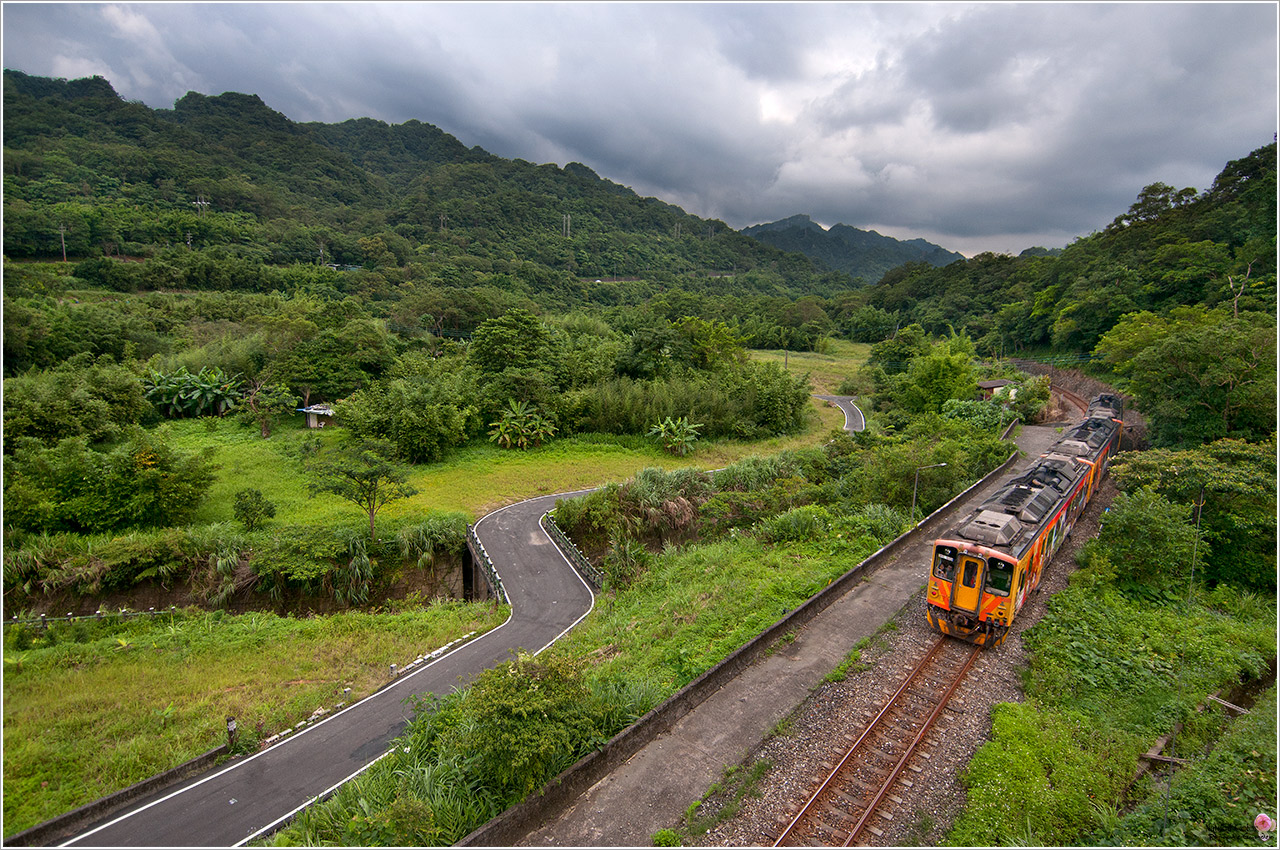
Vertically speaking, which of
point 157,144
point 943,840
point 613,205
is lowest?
point 943,840

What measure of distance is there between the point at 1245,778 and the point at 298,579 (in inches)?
798

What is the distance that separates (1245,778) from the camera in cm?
727

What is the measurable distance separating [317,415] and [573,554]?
67.1ft

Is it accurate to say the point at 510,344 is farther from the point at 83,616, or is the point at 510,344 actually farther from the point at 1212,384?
the point at 1212,384

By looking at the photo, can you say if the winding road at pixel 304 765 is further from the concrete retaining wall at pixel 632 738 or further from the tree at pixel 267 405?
the tree at pixel 267 405

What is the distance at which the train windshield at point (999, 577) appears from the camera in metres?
10.2

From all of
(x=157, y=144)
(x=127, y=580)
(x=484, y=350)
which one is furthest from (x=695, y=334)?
(x=157, y=144)

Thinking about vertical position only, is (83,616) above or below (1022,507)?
below

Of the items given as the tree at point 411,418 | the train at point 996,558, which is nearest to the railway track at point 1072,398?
the train at point 996,558

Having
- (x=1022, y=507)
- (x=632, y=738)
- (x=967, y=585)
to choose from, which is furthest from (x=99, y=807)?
A: (x=1022, y=507)

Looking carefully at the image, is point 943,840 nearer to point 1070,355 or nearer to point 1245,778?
point 1245,778

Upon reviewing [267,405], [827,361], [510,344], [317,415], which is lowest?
[317,415]

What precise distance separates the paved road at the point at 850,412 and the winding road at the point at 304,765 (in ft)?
88.7

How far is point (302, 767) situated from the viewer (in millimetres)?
9195
